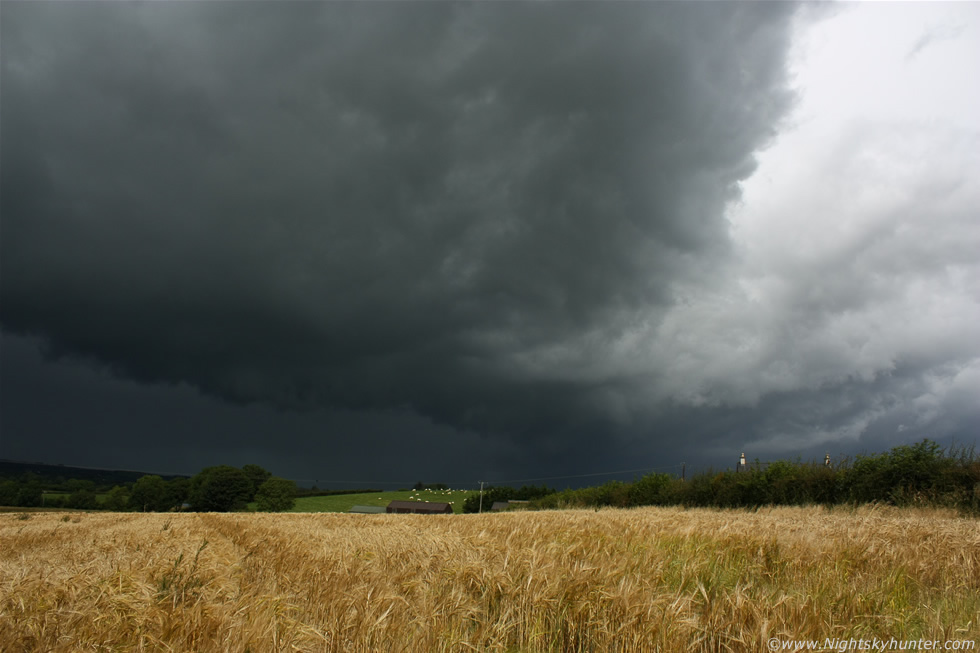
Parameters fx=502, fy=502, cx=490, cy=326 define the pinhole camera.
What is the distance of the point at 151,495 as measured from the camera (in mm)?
139500

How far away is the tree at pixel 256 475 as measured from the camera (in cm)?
14966

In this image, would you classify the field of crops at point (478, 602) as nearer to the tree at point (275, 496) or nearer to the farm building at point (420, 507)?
the farm building at point (420, 507)

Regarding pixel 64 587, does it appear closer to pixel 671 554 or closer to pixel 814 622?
pixel 814 622

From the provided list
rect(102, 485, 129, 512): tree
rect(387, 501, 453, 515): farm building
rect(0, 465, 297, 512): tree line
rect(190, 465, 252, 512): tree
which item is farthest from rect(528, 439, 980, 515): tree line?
rect(102, 485, 129, 512): tree

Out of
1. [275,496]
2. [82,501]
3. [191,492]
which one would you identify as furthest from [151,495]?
[275,496]

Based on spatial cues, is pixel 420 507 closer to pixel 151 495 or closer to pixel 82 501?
pixel 151 495

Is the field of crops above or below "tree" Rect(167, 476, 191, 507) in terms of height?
above

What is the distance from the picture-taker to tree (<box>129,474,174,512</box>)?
136700mm

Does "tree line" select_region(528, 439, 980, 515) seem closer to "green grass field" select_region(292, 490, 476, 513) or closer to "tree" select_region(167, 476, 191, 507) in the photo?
"green grass field" select_region(292, 490, 476, 513)

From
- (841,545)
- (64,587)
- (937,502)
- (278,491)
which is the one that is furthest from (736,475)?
(278,491)

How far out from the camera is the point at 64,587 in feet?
15.5

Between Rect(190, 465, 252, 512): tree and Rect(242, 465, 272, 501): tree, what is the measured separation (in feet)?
6.98

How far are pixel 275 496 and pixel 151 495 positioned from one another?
33.4 m

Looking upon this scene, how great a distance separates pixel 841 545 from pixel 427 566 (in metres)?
7.28
